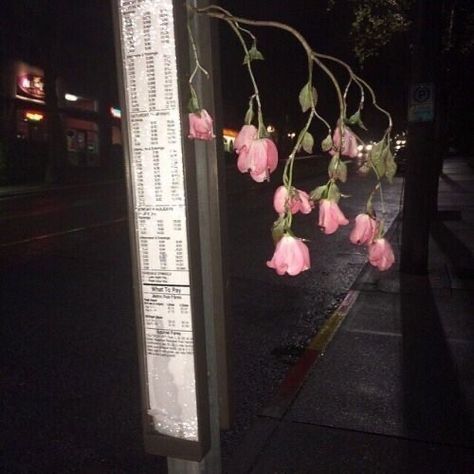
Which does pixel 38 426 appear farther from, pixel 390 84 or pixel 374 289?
pixel 390 84

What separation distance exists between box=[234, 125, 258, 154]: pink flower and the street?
0.63m

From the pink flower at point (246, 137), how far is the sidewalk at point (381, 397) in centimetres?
239

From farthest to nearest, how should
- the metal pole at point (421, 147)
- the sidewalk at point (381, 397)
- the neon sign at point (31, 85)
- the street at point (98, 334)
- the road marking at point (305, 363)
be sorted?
1. the neon sign at point (31, 85)
2. the metal pole at point (421, 147)
3. the road marking at point (305, 363)
4. the street at point (98, 334)
5. the sidewalk at point (381, 397)

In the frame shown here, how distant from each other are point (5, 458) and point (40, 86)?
29.0m

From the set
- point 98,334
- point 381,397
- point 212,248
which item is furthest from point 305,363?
point 212,248

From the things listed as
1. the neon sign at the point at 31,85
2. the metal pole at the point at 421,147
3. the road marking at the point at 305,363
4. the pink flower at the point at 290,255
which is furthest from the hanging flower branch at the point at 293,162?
the neon sign at the point at 31,85

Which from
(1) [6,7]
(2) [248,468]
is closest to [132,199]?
(2) [248,468]

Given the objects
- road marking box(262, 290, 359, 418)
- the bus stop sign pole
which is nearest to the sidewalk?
road marking box(262, 290, 359, 418)

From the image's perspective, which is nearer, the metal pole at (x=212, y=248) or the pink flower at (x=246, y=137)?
the pink flower at (x=246, y=137)

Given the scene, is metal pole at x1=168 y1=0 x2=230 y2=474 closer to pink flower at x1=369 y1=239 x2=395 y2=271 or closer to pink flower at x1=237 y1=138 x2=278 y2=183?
pink flower at x1=237 y1=138 x2=278 y2=183

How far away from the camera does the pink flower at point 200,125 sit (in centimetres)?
167

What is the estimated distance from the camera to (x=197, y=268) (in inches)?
71.1

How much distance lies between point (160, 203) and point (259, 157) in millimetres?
339

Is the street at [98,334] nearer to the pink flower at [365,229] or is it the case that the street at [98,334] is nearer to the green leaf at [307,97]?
the pink flower at [365,229]
